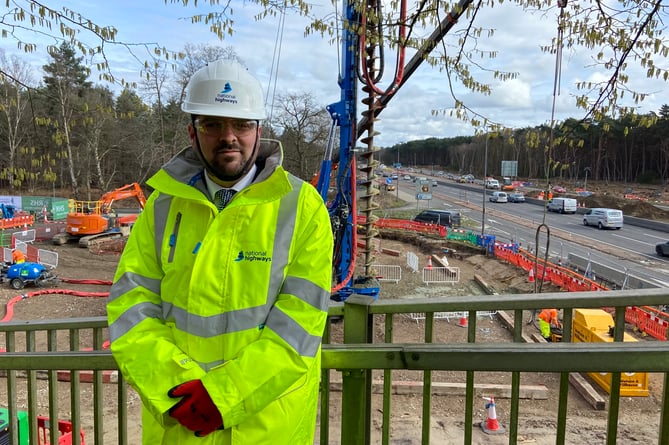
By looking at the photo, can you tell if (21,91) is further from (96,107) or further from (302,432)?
(302,432)

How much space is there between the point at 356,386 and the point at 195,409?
0.75 metres

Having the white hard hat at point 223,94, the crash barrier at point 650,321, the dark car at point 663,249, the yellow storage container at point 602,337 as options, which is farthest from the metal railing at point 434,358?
the dark car at point 663,249

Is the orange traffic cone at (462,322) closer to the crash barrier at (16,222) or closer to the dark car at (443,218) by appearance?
the dark car at (443,218)

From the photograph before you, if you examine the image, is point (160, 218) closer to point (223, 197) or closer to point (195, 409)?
point (223, 197)

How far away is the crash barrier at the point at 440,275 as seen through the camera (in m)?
20.5

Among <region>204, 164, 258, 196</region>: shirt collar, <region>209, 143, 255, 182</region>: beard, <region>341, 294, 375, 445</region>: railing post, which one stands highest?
<region>209, 143, 255, 182</region>: beard

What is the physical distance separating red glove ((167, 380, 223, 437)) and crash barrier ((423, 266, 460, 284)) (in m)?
Result: 19.0

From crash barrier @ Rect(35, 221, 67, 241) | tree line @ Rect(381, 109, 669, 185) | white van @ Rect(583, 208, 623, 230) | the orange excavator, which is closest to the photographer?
tree line @ Rect(381, 109, 669, 185)

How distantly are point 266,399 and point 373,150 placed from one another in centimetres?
1049

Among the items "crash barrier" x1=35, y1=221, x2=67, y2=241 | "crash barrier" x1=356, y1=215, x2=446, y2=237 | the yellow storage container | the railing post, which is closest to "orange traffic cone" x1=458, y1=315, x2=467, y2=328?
the yellow storage container

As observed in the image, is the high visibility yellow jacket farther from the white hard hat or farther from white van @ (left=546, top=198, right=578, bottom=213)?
white van @ (left=546, top=198, right=578, bottom=213)

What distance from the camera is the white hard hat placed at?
196cm

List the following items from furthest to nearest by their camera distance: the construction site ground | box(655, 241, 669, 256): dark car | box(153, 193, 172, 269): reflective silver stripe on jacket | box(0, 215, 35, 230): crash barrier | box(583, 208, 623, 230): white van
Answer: box(583, 208, 623, 230): white van
box(0, 215, 35, 230): crash barrier
box(655, 241, 669, 256): dark car
the construction site ground
box(153, 193, 172, 269): reflective silver stripe on jacket

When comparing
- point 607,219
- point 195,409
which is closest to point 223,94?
point 195,409
